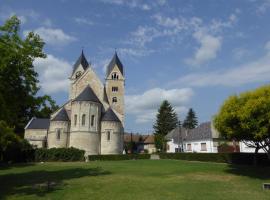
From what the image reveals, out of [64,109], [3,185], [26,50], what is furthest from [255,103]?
[64,109]

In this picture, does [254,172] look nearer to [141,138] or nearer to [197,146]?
[197,146]

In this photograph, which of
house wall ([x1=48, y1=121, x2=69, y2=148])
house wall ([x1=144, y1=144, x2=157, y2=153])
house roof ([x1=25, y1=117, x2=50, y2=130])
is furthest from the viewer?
house wall ([x1=144, y1=144, x2=157, y2=153])

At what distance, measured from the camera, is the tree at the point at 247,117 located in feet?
66.0

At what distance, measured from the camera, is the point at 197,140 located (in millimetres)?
57375

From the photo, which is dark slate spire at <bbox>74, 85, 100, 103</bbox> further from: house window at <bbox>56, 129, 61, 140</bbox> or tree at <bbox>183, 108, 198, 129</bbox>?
tree at <bbox>183, 108, 198, 129</bbox>

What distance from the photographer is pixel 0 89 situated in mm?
17391

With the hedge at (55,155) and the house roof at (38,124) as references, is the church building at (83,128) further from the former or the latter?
the hedge at (55,155)

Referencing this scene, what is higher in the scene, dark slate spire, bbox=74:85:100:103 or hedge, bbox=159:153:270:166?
dark slate spire, bbox=74:85:100:103

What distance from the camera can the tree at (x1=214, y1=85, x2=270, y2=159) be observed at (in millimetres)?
20109

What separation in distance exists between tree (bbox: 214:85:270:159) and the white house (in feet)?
95.5

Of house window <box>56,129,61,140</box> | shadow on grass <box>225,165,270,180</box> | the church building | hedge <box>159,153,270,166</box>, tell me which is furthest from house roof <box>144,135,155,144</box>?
shadow on grass <box>225,165,270,180</box>

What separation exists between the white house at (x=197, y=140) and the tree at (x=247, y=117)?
29104 millimetres

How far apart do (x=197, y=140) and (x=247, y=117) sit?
3804 cm

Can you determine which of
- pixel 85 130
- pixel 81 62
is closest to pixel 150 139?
pixel 81 62
